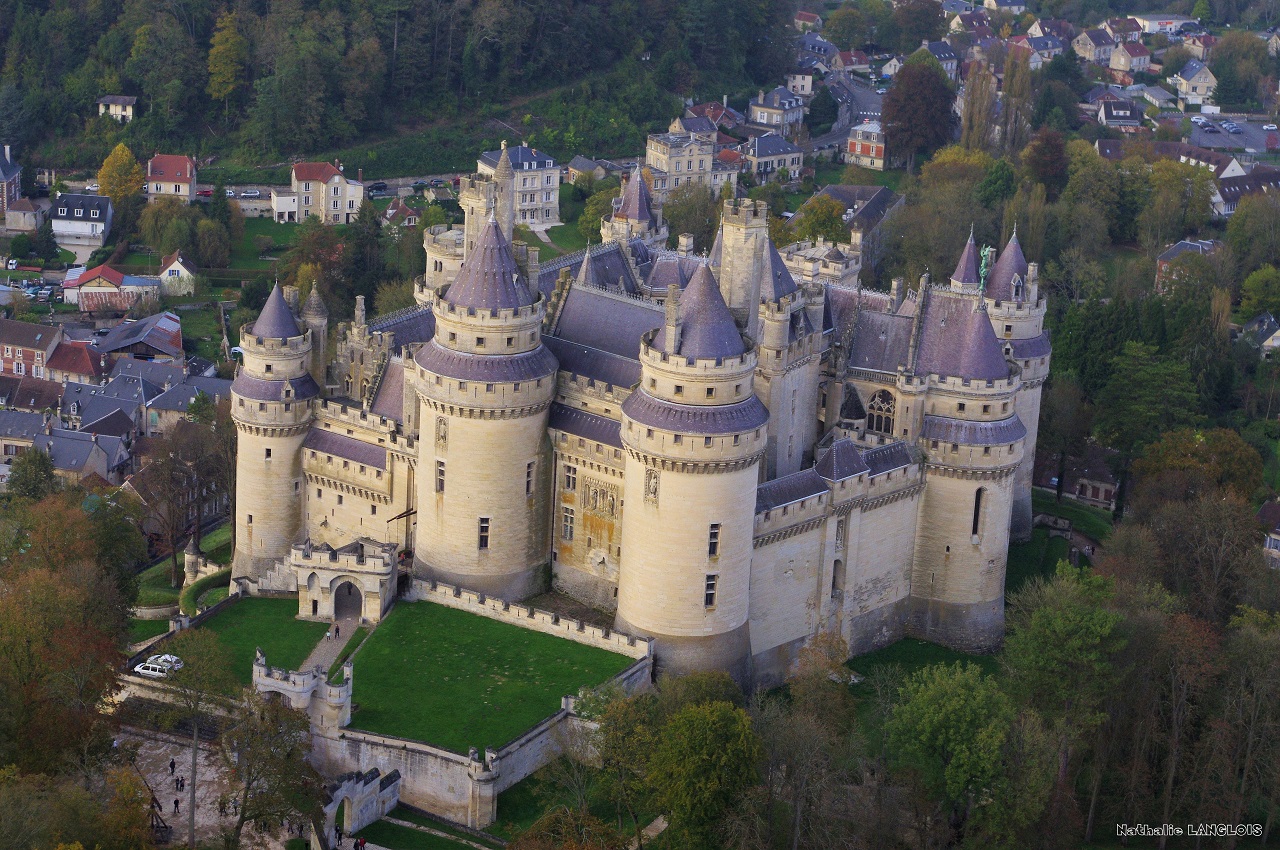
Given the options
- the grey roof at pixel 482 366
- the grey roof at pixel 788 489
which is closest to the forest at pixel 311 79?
the grey roof at pixel 482 366

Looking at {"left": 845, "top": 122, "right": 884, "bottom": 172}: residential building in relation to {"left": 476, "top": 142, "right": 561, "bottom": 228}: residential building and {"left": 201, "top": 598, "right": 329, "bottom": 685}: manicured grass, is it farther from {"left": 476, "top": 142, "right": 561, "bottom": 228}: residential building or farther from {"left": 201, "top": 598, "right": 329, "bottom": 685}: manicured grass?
{"left": 201, "top": 598, "right": 329, "bottom": 685}: manicured grass

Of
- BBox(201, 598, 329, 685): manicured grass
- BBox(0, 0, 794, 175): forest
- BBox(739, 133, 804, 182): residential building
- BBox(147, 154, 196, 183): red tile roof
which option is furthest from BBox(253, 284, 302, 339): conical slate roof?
BBox(739, 133, 804, 182): residential building

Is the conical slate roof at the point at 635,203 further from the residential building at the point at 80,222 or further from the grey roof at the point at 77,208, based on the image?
the grey roof at the point at 77,208

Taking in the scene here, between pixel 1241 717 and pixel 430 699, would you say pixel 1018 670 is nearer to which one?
pixel 1241 717

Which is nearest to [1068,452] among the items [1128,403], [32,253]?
[1128,403]

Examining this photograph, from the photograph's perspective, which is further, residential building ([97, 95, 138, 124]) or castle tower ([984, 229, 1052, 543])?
residential building ([97, 95, 138, 124])

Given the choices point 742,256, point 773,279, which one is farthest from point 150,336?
point 742,256

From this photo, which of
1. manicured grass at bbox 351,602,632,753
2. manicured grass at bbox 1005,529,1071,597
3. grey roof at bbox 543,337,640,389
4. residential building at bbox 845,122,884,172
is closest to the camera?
manicured grass at bbox 351,602,632,753
